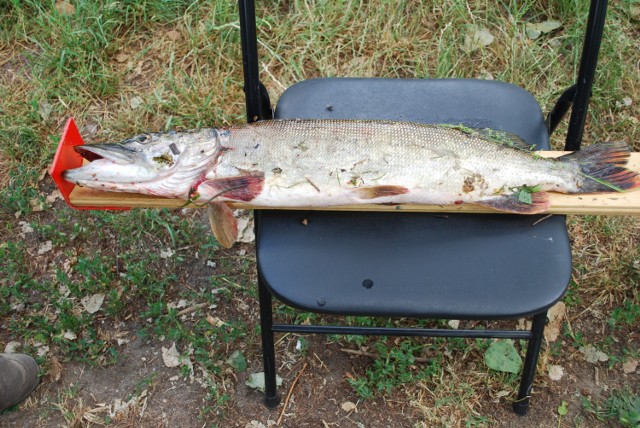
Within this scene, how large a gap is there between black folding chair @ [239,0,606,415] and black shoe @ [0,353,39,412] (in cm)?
95

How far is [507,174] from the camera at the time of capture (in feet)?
6.01

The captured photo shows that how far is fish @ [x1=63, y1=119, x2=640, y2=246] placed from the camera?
5.92 feet

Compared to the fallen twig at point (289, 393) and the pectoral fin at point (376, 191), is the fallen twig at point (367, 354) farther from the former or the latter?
the pectoral fin at point (376, 191)

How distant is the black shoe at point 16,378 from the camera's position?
2.23 m

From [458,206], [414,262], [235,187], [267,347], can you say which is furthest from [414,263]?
[267,347]

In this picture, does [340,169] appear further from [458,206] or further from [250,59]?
[250,59]

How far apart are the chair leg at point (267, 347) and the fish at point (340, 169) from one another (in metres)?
0.27

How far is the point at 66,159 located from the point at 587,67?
1.63 m

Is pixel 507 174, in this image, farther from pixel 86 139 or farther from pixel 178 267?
pixel 86 139

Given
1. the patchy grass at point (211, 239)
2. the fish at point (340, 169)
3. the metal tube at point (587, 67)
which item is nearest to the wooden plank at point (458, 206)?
the fish at point (340, 169)

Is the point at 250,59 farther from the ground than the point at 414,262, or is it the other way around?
A: the point at 250,59

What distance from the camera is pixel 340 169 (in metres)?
1.83

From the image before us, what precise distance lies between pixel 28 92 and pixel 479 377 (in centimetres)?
272

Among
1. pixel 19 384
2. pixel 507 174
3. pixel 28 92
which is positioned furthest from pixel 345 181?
pixel 28 92
